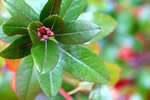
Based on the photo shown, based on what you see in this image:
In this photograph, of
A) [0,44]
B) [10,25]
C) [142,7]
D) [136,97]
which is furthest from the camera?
[142,7]

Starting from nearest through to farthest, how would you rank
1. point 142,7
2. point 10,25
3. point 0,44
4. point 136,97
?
point 10,25
point 0,44
point 136,97
point 142,7

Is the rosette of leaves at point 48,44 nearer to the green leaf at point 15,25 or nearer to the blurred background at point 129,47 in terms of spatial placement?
the green leaf at point 15,25

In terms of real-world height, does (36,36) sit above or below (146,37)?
above

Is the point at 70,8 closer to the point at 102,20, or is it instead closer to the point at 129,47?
the point at 102,20

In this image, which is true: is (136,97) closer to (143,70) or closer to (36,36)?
(143,70)

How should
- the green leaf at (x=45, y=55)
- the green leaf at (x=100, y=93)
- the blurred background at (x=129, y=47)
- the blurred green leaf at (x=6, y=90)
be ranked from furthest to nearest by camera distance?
1. the blurred background at (x=129, y=47)
2. the blurred green leaf at (x=6, y=90)
3. the green leaf at (x=100, y=93)
4. the green leaf at (x=45, y=55)

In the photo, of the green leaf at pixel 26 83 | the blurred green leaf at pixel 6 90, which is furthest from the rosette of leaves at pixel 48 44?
the blurred green leaf at pixel 6 90

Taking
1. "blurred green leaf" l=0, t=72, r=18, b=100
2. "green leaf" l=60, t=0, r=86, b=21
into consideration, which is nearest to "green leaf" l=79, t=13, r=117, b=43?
"green leaf" l=60, t=0, r=86, b=21

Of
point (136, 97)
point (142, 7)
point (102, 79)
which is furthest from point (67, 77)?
point (142, 7)
